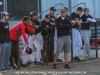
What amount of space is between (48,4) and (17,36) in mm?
8521

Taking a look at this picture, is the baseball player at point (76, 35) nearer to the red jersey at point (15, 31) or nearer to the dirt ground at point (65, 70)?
the dirt ground at point (65, 70)

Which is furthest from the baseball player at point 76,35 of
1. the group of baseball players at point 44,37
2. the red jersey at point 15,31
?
the red jersey at point 15,31

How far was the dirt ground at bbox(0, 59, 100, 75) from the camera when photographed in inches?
428

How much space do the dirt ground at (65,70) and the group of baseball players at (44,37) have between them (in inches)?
12.2

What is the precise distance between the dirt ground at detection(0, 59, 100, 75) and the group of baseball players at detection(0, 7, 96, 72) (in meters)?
0.31

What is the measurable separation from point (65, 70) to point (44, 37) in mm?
2025

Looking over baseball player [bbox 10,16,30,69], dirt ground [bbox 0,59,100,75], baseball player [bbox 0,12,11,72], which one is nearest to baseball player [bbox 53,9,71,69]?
dirt ground [bbox 0,59,100,75]

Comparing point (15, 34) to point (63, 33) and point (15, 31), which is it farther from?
point (63, 33)

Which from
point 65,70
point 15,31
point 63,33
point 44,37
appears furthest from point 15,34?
point 65,70

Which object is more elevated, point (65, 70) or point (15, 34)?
point (15, 34)

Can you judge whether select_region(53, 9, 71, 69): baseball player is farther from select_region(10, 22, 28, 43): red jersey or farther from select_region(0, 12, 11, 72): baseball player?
select_region(0, 12, 11, 72): baseball player

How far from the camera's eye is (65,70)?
1148 centimetres

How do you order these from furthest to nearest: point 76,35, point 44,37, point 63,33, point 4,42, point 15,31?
point 76,35 → point 44,37 → point 15,31 → point 63,33 → point 4,42

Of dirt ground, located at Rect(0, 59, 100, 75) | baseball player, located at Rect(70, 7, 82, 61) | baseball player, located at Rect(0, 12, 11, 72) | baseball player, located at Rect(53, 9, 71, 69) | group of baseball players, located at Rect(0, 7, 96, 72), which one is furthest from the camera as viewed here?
baseball player, located at Rect(70, 7, 82, 61)
